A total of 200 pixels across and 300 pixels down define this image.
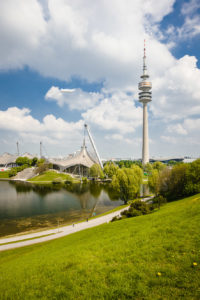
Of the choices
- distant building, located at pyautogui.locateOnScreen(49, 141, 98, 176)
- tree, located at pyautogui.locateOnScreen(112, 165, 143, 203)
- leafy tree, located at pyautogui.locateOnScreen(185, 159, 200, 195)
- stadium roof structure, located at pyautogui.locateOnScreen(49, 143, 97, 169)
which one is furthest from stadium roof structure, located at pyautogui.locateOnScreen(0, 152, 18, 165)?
leafy tree, located at pyautogui.locateOnScreen(185, 159, 200, 195)

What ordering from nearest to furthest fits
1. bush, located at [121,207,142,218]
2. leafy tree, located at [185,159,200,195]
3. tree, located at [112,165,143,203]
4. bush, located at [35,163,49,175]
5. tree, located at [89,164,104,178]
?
bush, located at [121,207,142,218] < leafy tree, located at [185,159,200,195] < tree, located at [112,165,143,203] < tree, located at [89,164,104,178] < bush, located at [35,163,49,175]

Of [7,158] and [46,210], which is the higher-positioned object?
[7,158]

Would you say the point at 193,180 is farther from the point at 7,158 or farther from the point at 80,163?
the point at 7,158

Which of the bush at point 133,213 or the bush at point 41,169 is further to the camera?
the bush at point 41,169

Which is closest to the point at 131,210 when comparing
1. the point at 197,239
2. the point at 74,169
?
the point at 197,239

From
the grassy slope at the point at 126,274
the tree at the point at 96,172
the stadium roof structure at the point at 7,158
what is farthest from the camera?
the stadium roof structure at the point at 7,158

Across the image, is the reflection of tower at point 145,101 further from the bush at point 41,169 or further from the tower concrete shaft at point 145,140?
the bush at point 41,169

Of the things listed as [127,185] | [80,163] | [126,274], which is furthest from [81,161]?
[126,274]

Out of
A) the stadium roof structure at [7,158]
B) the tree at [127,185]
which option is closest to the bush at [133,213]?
the tree at [127,185]

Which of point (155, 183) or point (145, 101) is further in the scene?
point (145, 101)

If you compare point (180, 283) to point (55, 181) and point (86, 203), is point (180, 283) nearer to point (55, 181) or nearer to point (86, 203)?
point (86, 203)

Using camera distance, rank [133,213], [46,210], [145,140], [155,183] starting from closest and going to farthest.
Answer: [133,213], [46,210], [155,183], [145,140]

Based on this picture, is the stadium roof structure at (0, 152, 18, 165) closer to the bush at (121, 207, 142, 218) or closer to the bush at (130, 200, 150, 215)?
the bush at (130, 200, 150, 215)

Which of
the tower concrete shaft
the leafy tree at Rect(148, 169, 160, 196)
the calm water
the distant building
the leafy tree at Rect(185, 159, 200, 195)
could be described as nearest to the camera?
the calm water
